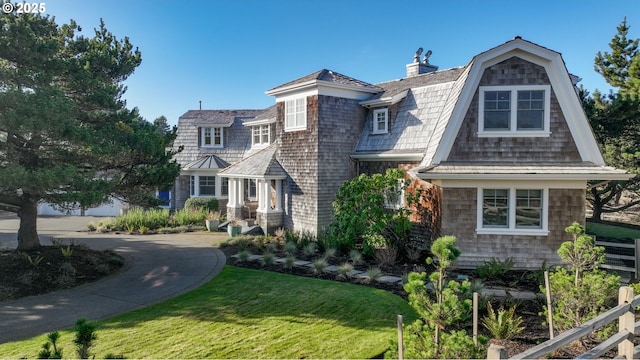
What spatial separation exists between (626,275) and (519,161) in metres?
4.66

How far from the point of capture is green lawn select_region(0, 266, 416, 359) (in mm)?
6125

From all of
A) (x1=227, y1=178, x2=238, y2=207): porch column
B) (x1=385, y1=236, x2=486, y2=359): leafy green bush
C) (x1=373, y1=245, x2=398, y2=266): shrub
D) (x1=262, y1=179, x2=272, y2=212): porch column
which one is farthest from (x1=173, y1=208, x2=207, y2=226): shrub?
(x1=385, y1=236, x2=486, y2=359): leafy green bush

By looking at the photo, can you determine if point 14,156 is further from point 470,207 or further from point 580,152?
point 580,152

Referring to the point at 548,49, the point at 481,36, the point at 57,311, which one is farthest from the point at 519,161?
the point at 57,311

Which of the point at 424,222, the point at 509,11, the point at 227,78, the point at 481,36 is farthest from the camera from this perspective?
the point at 227,78

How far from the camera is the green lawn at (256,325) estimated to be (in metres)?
6.12

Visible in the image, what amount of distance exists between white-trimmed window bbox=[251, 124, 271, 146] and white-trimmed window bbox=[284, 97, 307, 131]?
3880mm

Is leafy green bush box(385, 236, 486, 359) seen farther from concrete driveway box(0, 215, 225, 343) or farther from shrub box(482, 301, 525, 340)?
concrete driveway box(0, 215, 225, 343)

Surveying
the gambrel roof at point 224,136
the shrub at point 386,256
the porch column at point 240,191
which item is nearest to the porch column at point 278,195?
the porch column at point 240,191

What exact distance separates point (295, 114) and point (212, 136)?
10.8 metres

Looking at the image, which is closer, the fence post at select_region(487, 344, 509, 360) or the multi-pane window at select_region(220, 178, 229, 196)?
the fence post at select_region(487, 344, 509, 360)

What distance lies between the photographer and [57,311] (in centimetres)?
815

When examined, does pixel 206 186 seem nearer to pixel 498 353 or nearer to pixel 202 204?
pixel 202 204

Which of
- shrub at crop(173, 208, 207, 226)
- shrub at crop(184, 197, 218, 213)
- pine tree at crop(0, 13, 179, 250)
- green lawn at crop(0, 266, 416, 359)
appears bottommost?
green lawn at crop(0, 266, 416, 359)
